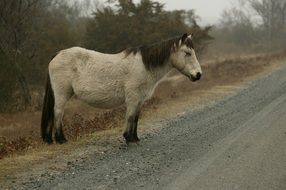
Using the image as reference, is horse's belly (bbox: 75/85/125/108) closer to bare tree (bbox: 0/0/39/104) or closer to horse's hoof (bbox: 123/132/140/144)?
horse's hoof (bbox: 123/132/140/144)

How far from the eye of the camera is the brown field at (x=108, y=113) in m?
9.67

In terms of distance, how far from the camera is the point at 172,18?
81.1 feet

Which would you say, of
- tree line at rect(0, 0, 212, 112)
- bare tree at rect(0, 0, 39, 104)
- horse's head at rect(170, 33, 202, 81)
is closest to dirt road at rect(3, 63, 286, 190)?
horse's head at rect(170, 33, 202, 81)

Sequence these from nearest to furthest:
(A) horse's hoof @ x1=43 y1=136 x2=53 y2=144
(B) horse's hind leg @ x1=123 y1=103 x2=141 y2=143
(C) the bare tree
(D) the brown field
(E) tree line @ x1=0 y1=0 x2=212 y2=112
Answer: (B) horse's hind leg @ x1=123 y1=103 x2=141 y2=143 → (A) horse's hoof @ x1=43 y1=136 x2=53 y2=144 → (D) the brown field → (E) tree line @ x1=0 y1=0 x2=212 y2=112 → (C) the bare tree

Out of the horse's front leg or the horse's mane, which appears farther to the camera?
the horse's mane

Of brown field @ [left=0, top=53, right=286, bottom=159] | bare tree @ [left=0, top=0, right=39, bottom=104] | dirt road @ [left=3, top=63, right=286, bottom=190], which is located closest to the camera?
dirt road @ [left=3, top=63, right=286, bottom=190]

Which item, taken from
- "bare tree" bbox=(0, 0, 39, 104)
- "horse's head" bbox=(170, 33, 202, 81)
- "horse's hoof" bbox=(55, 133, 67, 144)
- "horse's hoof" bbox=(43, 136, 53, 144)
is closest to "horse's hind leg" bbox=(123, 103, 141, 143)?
"horse's head" bbox=(170, 33, 202, 81)

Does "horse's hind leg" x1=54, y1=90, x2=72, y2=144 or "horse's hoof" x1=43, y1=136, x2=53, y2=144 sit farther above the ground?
"horse's hind leg" x1=54, y1=90, x2=72, y2=144

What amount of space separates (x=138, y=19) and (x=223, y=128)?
13.3 metres

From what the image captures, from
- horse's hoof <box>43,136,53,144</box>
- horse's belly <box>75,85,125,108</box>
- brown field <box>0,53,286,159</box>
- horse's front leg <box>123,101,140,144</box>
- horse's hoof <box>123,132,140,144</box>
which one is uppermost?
horse's belly <box>75,85,125,108</box>

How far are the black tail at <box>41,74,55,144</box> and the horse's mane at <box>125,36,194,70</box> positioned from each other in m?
1.67

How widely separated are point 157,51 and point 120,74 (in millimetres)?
813

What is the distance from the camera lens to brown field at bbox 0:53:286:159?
967cm

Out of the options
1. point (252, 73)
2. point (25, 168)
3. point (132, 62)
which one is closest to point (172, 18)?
point (252, 73)
